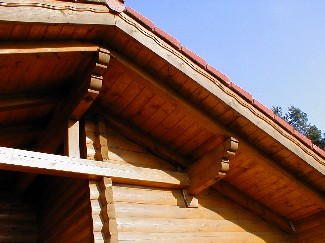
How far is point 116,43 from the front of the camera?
4.82 metres

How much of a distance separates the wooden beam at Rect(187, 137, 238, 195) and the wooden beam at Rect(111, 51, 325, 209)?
0.19 metres

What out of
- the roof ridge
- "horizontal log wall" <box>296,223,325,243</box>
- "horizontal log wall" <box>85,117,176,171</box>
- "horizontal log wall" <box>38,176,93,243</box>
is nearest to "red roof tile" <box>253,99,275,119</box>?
the roof ridge

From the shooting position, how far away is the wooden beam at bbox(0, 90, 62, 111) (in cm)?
473

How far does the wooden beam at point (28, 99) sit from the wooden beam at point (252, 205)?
2975mm

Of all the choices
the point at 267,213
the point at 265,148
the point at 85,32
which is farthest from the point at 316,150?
the point at 85,32

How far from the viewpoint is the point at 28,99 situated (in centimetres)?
494

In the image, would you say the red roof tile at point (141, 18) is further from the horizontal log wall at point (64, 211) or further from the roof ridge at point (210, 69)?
the horizontal log wall at point (64, 211)

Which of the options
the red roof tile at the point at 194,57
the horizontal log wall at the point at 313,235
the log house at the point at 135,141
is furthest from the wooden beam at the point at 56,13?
the horizontal log wall at the point at 313,235

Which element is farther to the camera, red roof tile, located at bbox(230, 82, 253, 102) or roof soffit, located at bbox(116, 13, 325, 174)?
red roof tile, located at bbox(230, 82, 253, 102)

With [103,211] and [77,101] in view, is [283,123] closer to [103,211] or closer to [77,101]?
[103,211]

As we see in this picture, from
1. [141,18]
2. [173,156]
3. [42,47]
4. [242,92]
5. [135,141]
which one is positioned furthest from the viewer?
[173,156]

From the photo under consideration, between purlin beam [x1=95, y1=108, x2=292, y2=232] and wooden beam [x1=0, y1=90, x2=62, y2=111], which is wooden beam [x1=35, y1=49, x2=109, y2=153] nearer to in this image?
wooden beam [x1=0, y1=90, x2=62, y2=111]

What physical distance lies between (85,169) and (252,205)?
315 centimetres

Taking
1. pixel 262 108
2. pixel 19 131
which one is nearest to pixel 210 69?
pixel 262 108
